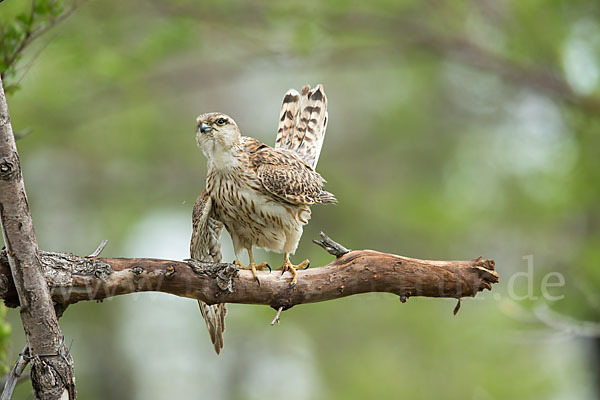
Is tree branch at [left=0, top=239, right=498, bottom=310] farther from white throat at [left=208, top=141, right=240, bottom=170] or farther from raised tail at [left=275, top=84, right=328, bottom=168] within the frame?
raised tail at [left=275, top=84, right=328, bottom=168]

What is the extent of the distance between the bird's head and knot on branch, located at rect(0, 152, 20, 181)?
150cm

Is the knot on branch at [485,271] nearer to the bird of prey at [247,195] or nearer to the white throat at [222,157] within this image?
the bird of prey at [247,195]

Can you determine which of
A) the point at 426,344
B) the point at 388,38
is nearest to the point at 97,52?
the point at 388,38

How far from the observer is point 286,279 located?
3.33 metres

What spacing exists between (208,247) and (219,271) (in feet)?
2.98

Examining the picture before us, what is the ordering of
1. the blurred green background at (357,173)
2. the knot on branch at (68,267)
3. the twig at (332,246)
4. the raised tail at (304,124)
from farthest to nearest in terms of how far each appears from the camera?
the blurred green background at (357,173) < the raised tail at (304,124) < the twig at (332,246) < the knot on branch at (68,267)

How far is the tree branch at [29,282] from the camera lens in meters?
2.40

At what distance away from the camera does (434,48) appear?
28.5ft

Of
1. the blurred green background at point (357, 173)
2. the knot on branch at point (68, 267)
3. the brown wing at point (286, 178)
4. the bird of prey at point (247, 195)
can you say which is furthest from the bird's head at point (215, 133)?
the blurred green background at point (357, 173)

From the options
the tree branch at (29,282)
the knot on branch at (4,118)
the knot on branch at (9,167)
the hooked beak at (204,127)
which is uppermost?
the hooked beak at (204,127)

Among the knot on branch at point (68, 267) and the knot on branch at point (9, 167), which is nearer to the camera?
the knot on branch at point (9, 167)

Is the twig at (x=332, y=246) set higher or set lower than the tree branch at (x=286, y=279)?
higher

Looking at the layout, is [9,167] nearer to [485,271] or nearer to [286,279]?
[286,279]

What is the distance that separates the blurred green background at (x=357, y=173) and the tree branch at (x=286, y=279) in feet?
7.83
